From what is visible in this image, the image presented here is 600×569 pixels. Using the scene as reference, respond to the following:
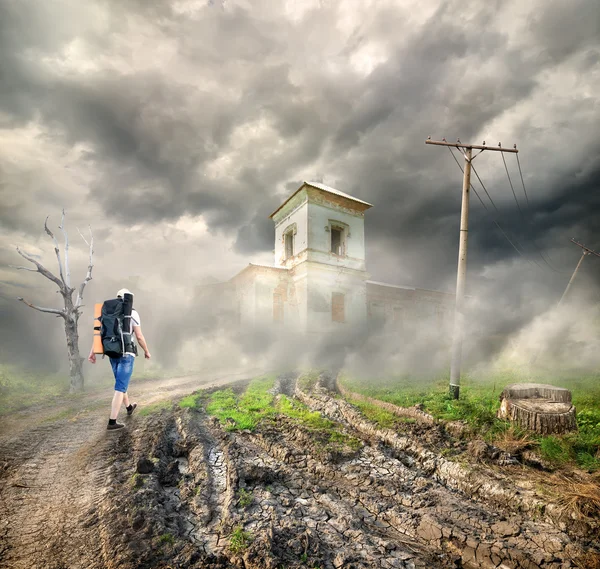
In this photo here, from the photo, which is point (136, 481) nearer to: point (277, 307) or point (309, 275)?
point (309, 275)

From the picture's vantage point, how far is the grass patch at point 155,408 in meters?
7.25

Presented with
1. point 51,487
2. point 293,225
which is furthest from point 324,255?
point 51,487

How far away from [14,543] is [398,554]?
337 cm

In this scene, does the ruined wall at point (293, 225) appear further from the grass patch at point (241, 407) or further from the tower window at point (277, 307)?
the grass patch at point (241, 407)

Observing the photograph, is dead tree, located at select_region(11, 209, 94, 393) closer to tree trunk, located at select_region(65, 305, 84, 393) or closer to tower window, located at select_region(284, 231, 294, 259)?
tree trunk, located at select_region(65, 305, 84, 393)

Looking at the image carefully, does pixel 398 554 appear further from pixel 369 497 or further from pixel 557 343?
pixel 557 343

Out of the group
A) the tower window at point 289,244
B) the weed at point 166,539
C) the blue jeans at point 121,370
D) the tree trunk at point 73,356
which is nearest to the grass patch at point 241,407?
the blue jeans at point 121,370

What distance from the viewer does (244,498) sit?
11.7 ft

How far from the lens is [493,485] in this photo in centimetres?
386

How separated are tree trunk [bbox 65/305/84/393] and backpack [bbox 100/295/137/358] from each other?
864cm

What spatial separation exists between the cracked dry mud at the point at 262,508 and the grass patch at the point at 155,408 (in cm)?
188

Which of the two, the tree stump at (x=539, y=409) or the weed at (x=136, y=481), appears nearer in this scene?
the weed at (x=136, y=481)

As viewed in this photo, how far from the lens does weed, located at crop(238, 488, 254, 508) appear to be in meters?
3.46

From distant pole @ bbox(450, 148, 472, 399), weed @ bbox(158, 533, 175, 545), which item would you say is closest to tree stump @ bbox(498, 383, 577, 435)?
distant pole @ bbox(450, 148, 472, 399)
